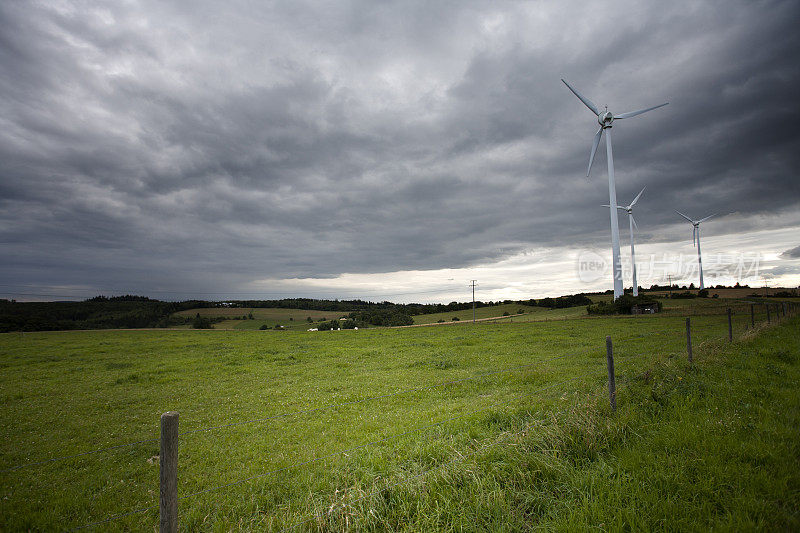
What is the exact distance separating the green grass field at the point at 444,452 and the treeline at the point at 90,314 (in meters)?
67.0

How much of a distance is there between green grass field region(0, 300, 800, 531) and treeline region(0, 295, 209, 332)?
220 ft

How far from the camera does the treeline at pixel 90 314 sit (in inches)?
2579

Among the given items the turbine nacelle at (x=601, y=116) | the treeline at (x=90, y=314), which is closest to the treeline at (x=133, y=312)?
the treeline at (x=90, y=314)

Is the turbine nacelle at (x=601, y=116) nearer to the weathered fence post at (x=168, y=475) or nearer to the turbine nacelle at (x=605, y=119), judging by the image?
the turbine nacelle at (x=605, y=119)

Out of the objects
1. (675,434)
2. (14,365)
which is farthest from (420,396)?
(14,365)

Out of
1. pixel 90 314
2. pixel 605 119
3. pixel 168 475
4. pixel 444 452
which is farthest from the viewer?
pixel 90 314

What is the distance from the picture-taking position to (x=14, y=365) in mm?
27625

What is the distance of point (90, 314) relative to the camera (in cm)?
8788

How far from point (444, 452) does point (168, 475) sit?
539 cm

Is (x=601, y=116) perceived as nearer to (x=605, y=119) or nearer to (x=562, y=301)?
(x=605, y=119)

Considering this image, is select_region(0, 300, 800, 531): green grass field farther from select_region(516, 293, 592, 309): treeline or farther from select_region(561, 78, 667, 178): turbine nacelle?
select_region(516, 293, 592, 309): treeline

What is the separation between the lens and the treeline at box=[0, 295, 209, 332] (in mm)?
65500

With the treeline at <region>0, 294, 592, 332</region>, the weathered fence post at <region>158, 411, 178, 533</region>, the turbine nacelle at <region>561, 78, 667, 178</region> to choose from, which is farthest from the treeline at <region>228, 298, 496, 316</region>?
the weathered fence post at <region>158, 411, 178, 533</region>

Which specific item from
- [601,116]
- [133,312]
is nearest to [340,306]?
[133,312]
